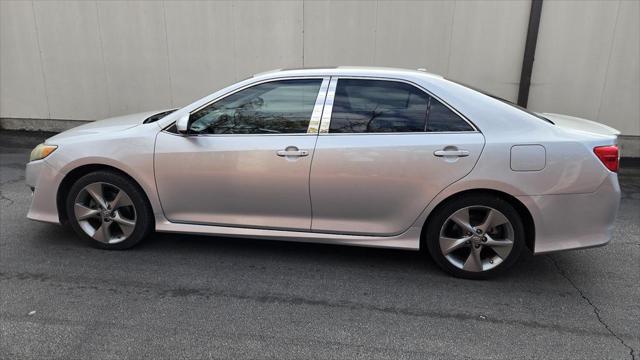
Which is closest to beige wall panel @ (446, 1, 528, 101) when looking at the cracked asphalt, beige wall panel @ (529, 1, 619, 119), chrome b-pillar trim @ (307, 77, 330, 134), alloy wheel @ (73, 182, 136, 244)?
beige wall panel @ (529, 1, 619, 119)

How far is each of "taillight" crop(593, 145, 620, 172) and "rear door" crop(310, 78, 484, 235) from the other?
2.76 ft

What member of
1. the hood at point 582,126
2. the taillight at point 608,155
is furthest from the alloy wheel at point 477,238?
the hood at point 582,126

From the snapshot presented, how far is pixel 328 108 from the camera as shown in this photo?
360 centimetres

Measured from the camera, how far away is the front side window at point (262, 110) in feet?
12.0

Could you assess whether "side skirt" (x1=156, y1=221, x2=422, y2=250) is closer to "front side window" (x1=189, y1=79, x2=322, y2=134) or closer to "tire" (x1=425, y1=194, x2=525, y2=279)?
"tire" (x1=425, y1=194, x2=525, y2=279)

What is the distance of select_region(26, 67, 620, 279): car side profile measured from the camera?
132 inches

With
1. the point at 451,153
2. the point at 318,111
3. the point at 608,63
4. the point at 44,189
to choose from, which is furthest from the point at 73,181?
the point at 608,63

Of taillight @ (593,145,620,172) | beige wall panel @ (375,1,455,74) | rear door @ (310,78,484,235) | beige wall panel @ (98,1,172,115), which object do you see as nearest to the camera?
taillight @ (593,145,620,172)

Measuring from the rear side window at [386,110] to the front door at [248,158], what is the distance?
0.19m

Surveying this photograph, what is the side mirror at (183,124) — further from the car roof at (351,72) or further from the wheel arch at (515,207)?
the wheel arch at (515,207)

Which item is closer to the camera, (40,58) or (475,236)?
(475,236)

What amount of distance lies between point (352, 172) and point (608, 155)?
1.83 metres

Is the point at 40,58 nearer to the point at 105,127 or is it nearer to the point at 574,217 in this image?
the point at 105,127

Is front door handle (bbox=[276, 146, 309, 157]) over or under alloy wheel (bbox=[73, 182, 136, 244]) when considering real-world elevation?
over
